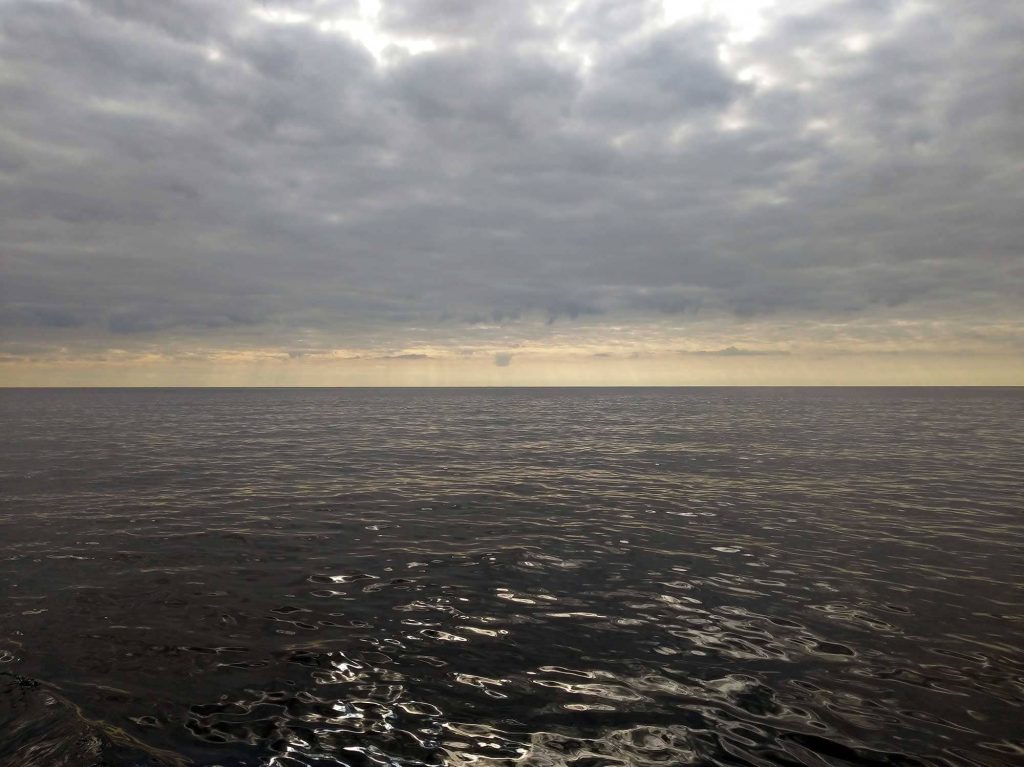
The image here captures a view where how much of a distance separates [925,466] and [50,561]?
49.5 m

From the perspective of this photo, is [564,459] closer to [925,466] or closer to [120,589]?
[925,466]

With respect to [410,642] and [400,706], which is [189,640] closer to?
[410,642]

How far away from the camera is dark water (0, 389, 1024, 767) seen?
8570mm

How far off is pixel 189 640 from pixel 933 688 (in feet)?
48.4

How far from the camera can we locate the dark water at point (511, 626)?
8570mm

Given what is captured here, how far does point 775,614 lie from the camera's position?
44.4 feet

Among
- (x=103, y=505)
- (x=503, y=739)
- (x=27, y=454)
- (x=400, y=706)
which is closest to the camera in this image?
(x=503, y=739)

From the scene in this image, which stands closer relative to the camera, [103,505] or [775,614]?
[775,614]

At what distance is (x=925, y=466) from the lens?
1563 inches

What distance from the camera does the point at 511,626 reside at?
12.7 metres

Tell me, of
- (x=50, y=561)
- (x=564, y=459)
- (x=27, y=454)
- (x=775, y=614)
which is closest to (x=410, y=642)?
(x=775, y=614)

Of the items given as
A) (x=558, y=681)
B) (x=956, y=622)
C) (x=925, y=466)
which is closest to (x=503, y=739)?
(x=558, y=681)

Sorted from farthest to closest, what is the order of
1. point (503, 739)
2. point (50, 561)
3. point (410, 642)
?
1. point (50, 561)
2. point (410, 642)
3. point (503, 739)

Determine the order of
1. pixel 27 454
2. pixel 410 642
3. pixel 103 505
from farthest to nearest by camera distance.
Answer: pixel 27 454 → pixel 103 505 → pixel 410 642
